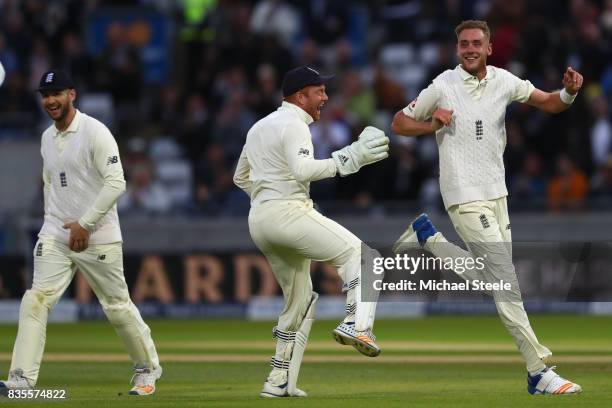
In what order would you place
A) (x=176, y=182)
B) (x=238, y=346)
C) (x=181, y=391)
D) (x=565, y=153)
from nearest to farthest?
(x=181, y=391), (x=238, y=346), (x=565, y=153), (x=176, y=182)

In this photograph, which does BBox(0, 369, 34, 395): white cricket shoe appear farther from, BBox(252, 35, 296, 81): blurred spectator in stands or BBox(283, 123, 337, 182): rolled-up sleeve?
BBox(252, 35, 296, 81): blurred spectator in stands

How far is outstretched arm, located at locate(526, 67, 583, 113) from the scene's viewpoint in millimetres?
10359

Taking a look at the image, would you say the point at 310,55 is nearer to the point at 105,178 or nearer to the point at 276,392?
the point at 105,178

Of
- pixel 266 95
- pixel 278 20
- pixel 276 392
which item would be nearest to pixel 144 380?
pixel 276 392

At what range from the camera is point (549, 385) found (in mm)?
10336

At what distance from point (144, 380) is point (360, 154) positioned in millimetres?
2493

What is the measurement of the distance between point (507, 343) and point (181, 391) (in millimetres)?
6449

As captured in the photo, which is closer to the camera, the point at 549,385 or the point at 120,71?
the point at 549,385

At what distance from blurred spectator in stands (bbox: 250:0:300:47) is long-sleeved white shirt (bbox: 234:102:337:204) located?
578 inches

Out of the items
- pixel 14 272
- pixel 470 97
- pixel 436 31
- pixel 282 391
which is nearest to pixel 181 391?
pixel 282 391

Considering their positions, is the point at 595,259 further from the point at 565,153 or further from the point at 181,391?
the point at 181,391

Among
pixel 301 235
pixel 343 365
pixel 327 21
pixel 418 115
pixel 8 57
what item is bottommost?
pixel 343 365

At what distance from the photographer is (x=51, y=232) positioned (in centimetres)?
1140

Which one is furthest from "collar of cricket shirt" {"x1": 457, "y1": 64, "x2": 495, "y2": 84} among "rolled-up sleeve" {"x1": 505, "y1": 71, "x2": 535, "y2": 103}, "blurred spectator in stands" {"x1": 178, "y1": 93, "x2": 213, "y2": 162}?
"blurred spectator in stands" {"x1": 178, "y1": 93, "x2": 213, "y2": 162}
